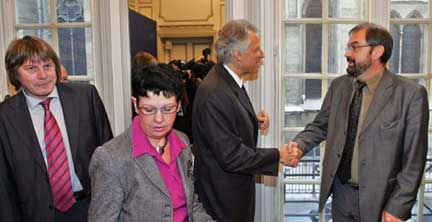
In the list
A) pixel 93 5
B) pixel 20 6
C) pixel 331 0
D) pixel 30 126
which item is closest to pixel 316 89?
pixel 331 0

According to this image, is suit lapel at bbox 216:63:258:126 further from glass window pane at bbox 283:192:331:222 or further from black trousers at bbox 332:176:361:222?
glass window pane at bbox 283:192:331:222

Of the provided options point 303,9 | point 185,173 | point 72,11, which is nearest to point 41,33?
point 72,11

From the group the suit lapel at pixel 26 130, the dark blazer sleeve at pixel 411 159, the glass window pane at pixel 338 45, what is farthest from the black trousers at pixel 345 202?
the suit lapel at pixel 26 130

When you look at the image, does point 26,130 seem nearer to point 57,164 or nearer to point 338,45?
point 57,164

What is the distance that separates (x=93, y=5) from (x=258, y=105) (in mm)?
1295

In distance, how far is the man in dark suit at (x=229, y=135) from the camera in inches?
71.7

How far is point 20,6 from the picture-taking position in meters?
2.73

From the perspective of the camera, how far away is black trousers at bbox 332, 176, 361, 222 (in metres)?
1.92

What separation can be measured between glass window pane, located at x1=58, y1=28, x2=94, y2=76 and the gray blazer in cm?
160

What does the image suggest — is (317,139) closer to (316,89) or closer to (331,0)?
(316,89)

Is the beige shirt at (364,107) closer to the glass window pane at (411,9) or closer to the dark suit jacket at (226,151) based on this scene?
the dark suit jacket at (226,151)

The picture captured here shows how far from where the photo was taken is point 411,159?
1.79 metres

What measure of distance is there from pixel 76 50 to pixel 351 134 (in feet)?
6.13

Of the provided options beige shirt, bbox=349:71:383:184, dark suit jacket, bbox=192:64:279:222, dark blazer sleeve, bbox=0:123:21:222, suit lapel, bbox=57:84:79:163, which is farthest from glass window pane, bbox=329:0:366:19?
dark blazer sleeve, bbox=0:123:21:222
